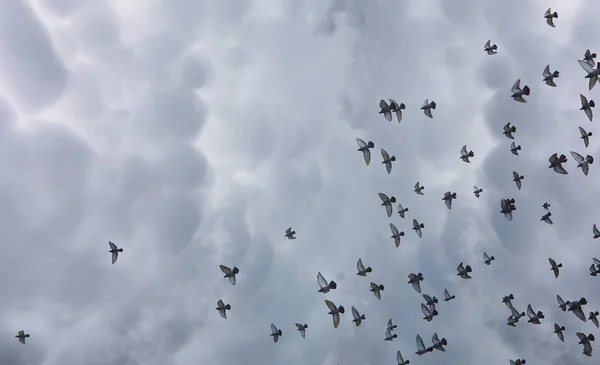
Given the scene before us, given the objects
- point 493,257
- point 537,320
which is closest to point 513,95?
point 493,257

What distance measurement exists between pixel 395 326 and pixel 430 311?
10.0m

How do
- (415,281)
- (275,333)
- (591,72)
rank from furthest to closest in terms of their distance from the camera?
1. (275,333)
2. (415,281)
3. (591,72)

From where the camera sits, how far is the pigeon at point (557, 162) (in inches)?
3974

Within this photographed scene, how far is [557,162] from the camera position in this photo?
102 m

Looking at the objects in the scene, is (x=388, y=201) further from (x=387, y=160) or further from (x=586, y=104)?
(x=586, y=104)

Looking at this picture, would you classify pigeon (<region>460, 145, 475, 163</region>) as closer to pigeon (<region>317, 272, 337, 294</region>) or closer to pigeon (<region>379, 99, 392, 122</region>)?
pigeon (<region>379, 99, 392, 122</region>)

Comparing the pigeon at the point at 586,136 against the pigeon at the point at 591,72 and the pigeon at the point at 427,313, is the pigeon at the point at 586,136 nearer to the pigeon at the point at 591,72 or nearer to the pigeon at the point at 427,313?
the pigeon at the point at 591,72

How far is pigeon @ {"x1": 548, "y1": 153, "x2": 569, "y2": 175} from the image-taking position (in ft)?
331

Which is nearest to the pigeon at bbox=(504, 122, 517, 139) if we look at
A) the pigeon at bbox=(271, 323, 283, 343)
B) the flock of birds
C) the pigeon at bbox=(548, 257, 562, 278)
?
the flock of birds

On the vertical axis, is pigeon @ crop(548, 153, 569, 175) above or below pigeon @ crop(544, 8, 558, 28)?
below

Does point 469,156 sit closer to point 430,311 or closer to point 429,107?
point 429,107

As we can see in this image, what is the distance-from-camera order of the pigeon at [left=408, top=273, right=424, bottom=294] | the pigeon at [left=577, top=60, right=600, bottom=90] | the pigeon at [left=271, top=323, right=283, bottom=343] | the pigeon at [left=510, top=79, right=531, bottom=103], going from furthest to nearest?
the pigeon at [left=271, top=323, right=283, bottom=343], the pigeon at [left=408, top=273, right=424, bottom=294], the pigeon at [left=510, top=79, right=531, bottom=103], the pigeon at [left=577, top=60, right=600, bottom=90]

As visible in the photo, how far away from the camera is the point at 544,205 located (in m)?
111

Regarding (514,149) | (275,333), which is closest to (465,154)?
(514,149)
